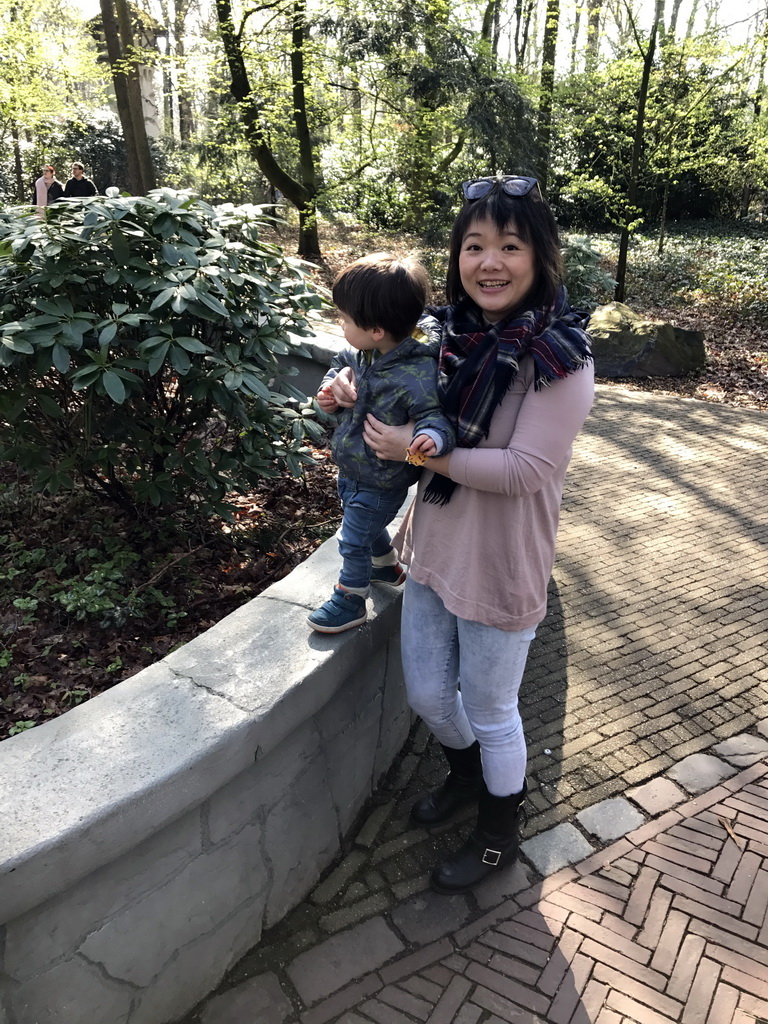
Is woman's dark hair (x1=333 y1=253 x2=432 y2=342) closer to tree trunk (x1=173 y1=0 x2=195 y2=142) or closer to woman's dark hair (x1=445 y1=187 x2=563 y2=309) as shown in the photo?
woman's dark hair (x1=445 y1=187 x2=563 y2=309)

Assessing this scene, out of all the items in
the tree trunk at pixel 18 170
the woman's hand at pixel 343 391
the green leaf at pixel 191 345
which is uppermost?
the tree trunk at pixel 18 170

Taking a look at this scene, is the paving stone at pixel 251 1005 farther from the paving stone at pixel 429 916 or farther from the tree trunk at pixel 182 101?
the tree trunk at pixel 182 101

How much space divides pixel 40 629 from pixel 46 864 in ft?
4.97

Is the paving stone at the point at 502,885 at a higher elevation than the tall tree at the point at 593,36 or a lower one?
lower

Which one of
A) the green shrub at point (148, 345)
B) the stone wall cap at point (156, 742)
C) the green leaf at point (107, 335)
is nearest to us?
the stone wall cap at point (156, 742)

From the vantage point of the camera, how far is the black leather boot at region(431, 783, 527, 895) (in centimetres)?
229

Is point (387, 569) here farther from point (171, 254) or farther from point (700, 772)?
point (700, 772)

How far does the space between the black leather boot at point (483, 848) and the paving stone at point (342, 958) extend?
0.23 meters

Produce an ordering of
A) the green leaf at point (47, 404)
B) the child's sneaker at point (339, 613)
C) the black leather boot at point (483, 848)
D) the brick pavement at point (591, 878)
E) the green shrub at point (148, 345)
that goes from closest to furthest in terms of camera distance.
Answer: the brick pavement at point (591, 878) < the child's sneaker at point (339, 613) < the black leather boot at point (483, 848) < the green shrub at point (148, 345) < the green leaf at point (47, 404)

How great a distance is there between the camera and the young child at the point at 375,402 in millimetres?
1935

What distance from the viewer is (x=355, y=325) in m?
2.02

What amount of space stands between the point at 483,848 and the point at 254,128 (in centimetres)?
1339

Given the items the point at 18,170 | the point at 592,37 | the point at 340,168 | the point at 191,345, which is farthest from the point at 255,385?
the point at 592,37

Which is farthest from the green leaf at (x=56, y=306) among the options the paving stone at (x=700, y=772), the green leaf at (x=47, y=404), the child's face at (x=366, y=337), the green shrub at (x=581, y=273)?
the green shrub at (x=581, y=273)
